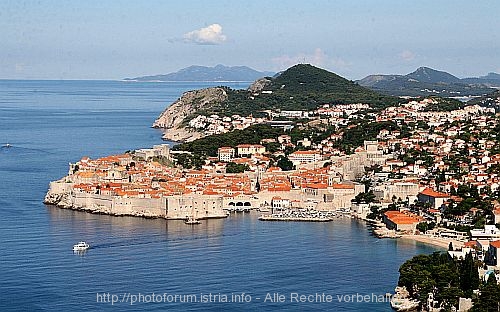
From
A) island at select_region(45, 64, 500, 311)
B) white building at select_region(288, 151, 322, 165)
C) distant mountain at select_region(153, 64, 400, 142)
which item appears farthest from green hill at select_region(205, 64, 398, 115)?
white building at select_region(288, 151, 322, 165)

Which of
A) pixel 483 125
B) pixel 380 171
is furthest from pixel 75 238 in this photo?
pixel 483 125

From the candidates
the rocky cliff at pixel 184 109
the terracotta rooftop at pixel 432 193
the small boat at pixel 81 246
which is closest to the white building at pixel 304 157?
the terracotta rooftop at pixel 432 193

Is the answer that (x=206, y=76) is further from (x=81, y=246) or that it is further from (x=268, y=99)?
(x=81, y=246)

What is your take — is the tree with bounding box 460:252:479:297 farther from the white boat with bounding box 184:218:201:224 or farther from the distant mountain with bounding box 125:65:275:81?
the distant mountain with bounding box 125:65:275:81

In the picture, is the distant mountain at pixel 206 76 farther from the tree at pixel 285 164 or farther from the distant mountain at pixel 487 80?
the tree at pixel 285 164

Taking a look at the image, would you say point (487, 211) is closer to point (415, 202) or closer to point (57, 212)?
point (415, 202)
